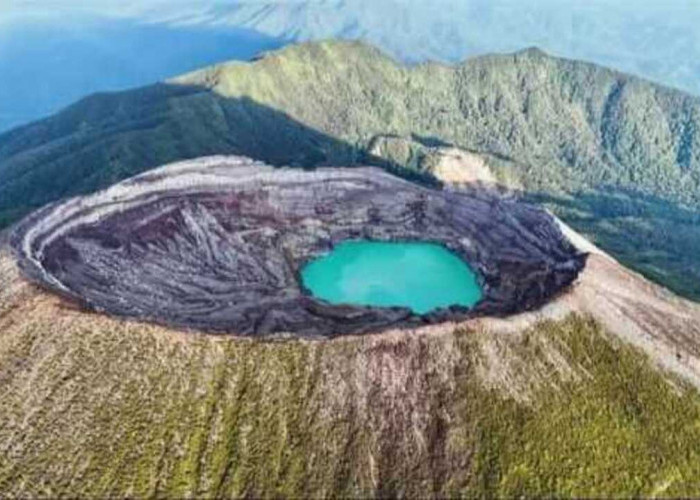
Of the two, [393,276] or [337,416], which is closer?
[337,416]

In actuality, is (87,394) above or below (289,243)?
above

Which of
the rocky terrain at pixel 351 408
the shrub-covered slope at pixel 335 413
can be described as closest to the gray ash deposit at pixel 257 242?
the rocky terrain at pixel 351 408

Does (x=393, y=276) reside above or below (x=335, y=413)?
below

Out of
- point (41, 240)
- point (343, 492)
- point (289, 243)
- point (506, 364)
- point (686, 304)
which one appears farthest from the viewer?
point (289, 243)

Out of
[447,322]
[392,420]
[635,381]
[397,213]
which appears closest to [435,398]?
[392,420]

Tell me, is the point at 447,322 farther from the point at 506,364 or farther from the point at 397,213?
the point at 397,213

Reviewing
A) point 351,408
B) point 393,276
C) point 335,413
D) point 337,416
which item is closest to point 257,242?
point 393,276

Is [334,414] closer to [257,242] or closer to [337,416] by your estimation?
[337,416]

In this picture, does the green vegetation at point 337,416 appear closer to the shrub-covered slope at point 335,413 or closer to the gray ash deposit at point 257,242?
the shrub-covered slope at point 335,413
